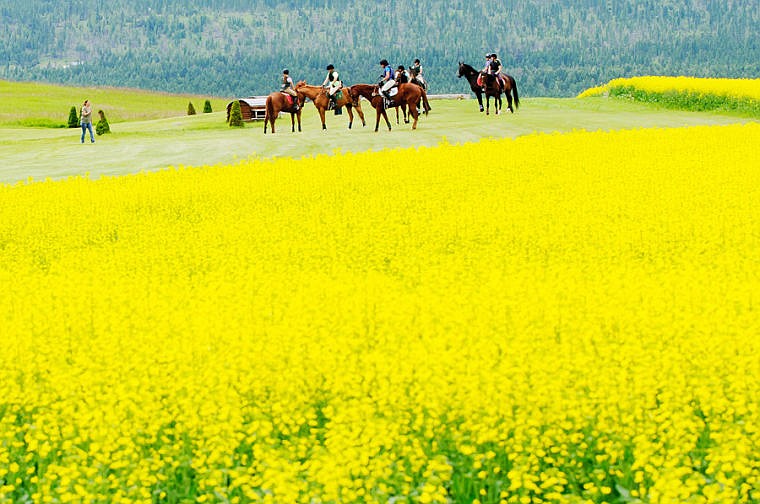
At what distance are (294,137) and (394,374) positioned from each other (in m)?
33.0

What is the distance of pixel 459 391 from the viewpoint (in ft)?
31.1

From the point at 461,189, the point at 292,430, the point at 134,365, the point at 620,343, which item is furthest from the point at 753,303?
the point at 461,189

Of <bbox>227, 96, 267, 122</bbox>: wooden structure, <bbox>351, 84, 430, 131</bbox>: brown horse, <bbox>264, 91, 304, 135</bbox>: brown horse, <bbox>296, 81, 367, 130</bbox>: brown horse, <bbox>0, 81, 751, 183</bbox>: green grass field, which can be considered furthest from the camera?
<bbox>227, 96, 267, 122</bbox>: wooden structure

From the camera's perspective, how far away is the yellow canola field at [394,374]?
29.5ft

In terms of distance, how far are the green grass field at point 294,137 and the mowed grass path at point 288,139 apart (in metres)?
0.03

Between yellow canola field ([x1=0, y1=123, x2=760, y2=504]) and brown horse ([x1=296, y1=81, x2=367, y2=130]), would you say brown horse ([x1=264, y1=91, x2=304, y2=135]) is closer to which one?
brown horse ([x1=296, y1=81, x2=367, y2=130])

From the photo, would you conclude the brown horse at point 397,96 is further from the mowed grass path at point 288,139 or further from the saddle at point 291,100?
the saddle at point 291,100

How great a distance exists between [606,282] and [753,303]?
2098 millimetres

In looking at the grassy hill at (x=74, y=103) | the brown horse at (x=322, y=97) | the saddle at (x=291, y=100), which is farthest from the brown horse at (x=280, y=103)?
the grassy hill at (x=74, y=103)

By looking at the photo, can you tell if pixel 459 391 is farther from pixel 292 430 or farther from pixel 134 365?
pixel 134 365

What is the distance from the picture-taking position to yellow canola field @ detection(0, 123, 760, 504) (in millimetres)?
8977

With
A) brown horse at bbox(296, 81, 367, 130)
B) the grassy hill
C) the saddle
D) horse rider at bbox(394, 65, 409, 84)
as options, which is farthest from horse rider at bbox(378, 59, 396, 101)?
the grassy hill

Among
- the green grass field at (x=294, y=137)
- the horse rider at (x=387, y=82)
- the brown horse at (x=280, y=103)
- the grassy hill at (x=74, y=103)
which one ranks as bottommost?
the grassy hill at (x=74, y=103)

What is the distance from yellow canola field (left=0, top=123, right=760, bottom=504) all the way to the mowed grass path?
11.9 metres
